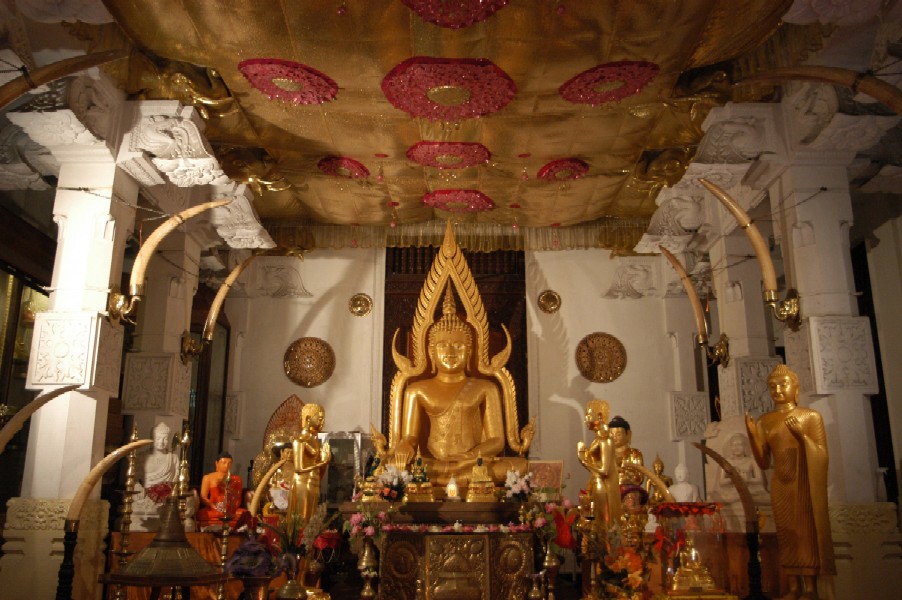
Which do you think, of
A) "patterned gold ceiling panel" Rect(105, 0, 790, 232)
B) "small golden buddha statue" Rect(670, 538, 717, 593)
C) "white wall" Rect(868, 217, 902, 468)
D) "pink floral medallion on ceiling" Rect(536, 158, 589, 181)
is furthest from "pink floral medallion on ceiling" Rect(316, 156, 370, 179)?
"white wall" Rect(868, 217, 902, 468)

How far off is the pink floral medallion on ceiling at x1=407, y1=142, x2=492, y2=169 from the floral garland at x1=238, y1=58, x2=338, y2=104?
1319 millimetres

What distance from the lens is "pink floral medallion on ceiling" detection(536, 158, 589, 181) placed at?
7848 mm

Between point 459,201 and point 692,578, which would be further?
point 459,201

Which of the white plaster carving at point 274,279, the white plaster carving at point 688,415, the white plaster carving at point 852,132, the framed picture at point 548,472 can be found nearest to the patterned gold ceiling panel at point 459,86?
the white plaster carving at point 852,132

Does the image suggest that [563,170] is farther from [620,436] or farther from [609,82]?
[620,436]

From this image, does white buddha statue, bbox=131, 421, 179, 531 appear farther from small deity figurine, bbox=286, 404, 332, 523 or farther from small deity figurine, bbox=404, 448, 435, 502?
small deity figurine, bbox=404, 448, 435, 502

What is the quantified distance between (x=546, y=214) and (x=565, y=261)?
3.33ft

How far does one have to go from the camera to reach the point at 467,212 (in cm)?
950

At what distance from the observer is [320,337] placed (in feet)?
33.0

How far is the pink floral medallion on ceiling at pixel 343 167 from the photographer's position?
786 cm

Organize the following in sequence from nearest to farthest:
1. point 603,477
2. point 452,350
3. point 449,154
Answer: point 603,477
point 449,154
point 452,350

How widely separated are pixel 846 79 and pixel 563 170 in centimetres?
372

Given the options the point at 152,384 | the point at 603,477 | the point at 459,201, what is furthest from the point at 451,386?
A: the point at 152,384

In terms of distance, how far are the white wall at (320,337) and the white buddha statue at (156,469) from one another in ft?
9.40
